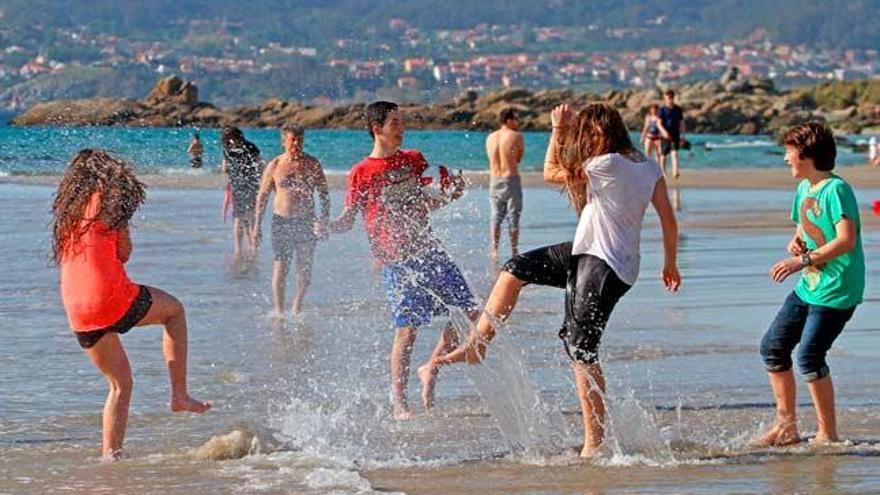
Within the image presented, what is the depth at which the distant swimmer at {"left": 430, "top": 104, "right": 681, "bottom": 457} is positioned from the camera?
7367 mm

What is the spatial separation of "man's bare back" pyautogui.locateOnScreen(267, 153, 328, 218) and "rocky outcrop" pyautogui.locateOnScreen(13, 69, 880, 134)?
244ft

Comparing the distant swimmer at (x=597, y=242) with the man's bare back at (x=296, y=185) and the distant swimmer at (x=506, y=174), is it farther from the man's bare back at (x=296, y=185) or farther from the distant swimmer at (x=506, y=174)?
the distant swimmer at (x=506, y=174)

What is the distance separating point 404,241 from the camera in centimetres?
876

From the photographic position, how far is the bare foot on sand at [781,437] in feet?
25.5

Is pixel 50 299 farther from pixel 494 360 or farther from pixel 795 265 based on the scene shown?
pixel 795 265

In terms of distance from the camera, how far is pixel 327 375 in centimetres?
1005

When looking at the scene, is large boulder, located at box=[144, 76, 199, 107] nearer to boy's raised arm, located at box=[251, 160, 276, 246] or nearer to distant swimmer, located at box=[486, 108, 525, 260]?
distant swimmer, located at box=[486, 108, 525, 260]

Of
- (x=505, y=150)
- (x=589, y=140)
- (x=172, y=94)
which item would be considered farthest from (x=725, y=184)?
(x=172, y=94)

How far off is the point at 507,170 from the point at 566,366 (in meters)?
7.07

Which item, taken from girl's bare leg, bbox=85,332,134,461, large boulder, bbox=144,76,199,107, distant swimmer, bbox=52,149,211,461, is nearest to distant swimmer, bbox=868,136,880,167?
girl's bare leg, bbox=85,332,134,461

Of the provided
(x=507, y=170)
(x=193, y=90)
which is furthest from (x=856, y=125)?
(x=507, y=170)

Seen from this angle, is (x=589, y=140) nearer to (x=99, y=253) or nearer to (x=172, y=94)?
(x=99, y=253)

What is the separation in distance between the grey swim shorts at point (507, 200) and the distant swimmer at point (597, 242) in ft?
30.5

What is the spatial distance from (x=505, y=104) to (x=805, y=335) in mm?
79769
